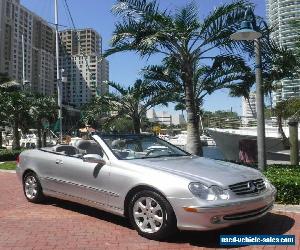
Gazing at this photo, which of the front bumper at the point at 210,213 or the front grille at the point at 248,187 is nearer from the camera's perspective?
the front bumper at the point at 210,213

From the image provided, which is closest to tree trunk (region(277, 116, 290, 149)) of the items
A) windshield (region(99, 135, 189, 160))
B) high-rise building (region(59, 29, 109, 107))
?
high-rise building (region(59, 29, 109, 107))

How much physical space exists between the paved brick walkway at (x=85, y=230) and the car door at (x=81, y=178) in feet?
1.32

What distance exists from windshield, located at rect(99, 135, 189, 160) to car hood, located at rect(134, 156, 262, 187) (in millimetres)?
321

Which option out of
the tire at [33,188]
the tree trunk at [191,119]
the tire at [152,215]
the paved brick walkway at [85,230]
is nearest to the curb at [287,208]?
the paved brick walkway at [85,230]

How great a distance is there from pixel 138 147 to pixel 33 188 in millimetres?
2352

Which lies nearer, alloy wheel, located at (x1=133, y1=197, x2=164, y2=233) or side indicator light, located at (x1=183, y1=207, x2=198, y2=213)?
side indicator light, located at (x1=183, y1=207, x2=198, y2=213)

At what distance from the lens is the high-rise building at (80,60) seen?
38.5m

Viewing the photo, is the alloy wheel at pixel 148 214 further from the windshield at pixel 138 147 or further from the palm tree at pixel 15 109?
the palm tree at pixel 15 109

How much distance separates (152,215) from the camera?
18.6 feet

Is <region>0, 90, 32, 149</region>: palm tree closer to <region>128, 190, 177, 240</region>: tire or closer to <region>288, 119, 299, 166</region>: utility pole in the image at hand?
<region>288, 119, 299, 166</region>: utility pole

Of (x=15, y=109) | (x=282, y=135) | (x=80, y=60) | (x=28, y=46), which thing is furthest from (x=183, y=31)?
(x=28, y=46)

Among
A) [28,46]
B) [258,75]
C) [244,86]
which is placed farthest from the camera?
[28,46]

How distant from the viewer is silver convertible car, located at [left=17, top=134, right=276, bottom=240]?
17.5 feet

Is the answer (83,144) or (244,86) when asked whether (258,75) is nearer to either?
(83,144)
